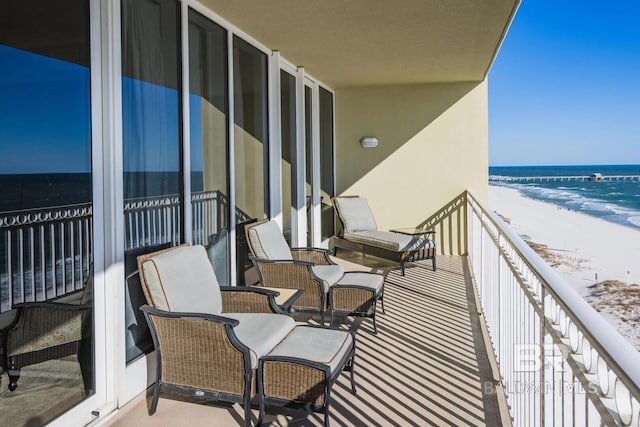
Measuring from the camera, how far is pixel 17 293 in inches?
76.4

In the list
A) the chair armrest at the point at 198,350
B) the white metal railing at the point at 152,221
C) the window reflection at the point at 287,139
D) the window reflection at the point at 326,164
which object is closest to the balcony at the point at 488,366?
the chair armrest at the point at 198,350

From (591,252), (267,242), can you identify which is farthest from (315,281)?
(591,252)

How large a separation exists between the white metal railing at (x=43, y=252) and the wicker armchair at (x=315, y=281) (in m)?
1.76

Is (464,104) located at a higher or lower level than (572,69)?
lower

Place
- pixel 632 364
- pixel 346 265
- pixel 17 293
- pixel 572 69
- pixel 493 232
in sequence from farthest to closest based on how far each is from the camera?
pixel 572 69 < pixel 346 265 < pixel 493 232 < pixel 17 293 < pixel 632 364

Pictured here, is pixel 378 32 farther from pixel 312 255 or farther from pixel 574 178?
pixel 574 178

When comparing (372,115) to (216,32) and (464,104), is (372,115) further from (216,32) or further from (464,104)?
(216,32)

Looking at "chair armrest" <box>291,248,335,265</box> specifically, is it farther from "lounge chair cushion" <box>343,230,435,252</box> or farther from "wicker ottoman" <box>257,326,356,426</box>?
"wicker ottoman" <box>257,326,356,426</box>

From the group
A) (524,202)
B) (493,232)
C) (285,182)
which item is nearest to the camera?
(493,232)

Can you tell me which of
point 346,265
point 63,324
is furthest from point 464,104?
point 63,324

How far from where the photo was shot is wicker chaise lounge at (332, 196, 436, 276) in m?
5.84

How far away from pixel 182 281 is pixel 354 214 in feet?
14.2


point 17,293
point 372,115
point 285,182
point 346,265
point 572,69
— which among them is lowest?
point 346,265

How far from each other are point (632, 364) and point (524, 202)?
28.3 m
